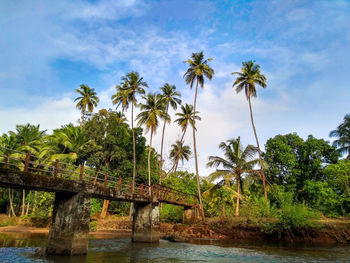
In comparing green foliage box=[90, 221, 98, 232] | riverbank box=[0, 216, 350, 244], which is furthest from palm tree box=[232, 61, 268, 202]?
green foliage box=[90, 221, 98, 232]

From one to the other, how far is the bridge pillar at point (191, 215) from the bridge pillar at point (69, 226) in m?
17.1

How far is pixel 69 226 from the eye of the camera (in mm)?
12781

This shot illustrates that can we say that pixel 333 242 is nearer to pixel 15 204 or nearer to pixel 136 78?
pixel 136 78

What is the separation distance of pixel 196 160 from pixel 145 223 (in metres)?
13.2

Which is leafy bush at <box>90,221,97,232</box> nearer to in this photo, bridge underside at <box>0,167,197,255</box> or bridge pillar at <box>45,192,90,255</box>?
bridge underside at <box>0,167,197,255</box>

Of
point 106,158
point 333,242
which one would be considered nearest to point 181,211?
point 106,158

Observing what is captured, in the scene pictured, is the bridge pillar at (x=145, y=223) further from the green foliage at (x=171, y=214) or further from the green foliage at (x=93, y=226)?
the green foliage at (x=171, y=214)

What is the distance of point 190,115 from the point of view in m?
38.4

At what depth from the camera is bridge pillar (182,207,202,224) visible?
28.9 m

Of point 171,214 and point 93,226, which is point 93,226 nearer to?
point 93,226

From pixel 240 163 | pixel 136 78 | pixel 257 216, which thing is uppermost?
pixel 136 78

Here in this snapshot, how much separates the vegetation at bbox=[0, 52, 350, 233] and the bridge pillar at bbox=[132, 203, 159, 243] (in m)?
10.4

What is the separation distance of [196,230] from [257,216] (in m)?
6.42

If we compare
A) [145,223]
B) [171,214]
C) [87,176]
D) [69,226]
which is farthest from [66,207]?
[171,214]
